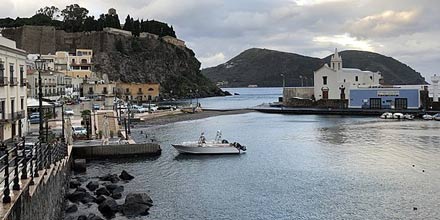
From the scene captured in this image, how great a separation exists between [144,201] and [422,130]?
138 ft

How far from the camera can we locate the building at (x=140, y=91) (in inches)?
Result: 4722

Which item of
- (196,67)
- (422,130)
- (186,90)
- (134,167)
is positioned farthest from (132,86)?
(134,167)

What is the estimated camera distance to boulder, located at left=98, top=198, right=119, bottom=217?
68.7 ft

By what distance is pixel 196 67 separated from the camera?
6550 inches

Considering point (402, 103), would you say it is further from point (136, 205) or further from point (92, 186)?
point (136, 205)

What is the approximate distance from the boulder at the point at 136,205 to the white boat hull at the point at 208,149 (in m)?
16.2

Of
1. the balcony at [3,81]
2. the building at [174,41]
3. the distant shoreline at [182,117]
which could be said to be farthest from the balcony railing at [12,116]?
the building at [174,41]

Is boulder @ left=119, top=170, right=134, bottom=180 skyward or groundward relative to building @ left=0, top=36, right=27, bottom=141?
groundward

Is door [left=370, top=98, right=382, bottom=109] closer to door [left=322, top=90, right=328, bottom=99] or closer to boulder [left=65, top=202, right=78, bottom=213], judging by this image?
door [left=322, top=90, right=328, bottom=99]

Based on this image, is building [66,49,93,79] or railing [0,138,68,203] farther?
building [66,49,93,79]

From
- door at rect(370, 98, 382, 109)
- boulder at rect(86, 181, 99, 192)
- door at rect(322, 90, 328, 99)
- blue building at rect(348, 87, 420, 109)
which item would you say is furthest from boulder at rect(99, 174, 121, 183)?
door at rect(322, 90, 328, 99)

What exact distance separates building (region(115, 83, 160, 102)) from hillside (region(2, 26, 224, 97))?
16.2 feet

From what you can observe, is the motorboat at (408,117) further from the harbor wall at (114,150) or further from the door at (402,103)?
the harbor wall at (114,150)

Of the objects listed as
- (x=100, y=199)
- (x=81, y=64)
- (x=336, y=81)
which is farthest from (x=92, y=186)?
(x=81, y=64)
